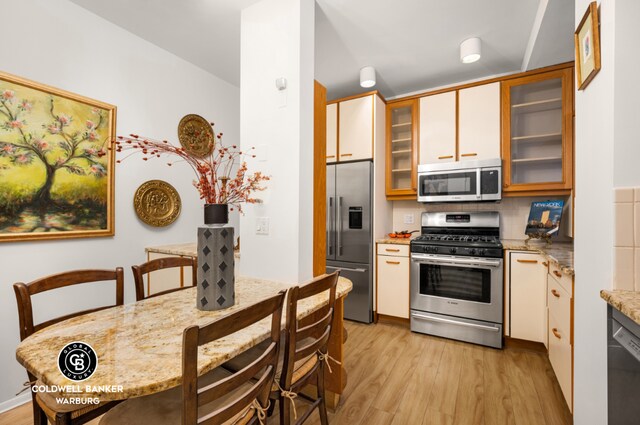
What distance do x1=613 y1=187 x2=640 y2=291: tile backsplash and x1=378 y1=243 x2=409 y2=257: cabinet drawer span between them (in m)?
1.90

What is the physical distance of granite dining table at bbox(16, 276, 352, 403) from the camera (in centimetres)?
71

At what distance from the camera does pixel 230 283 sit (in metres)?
1.26

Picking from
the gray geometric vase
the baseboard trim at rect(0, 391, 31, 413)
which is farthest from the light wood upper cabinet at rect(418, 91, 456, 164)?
the baseboard trim at rect(0, 391, 31, 413)

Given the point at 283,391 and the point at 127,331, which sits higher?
the point at 127,331

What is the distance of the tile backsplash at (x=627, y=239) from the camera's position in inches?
43.8

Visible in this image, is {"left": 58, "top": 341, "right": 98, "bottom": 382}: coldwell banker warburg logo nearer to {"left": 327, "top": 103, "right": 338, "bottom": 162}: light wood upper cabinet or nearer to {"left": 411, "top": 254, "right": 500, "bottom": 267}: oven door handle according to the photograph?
{"left": 411, "top": 254, "right": 500, "bottom": 267}: oven door handle

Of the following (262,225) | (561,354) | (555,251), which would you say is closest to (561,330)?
(561,354)

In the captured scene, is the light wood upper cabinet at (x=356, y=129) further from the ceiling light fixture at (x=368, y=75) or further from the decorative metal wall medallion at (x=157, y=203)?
the decorative metal wall medallion at (x=157, y=203)

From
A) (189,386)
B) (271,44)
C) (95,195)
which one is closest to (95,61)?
(95,195)

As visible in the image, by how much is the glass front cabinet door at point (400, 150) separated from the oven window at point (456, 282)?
3.01ft

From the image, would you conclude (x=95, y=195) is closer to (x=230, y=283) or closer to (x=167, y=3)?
(x=167, y=3)

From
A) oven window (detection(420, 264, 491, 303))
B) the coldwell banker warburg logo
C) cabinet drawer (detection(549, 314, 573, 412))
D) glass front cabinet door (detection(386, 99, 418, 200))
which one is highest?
glass front cabinet door (detection(386, 99, 418, 200))

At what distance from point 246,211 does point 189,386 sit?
133 centimetres

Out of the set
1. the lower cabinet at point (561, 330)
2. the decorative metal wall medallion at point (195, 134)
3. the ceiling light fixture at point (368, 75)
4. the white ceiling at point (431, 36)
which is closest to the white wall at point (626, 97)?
the lower cabinet at point (561, 330)
